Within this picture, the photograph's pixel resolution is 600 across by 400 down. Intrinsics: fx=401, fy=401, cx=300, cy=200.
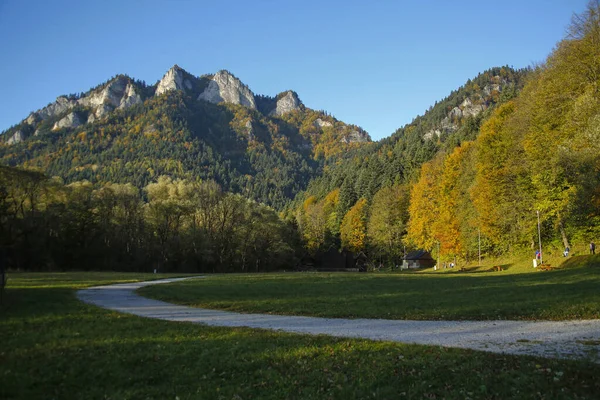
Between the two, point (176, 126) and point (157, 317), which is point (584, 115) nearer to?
point (157, 317)

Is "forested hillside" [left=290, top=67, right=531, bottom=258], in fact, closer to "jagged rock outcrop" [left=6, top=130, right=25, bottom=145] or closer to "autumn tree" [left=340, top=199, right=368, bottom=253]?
"autumn tree" [left=340, top=199, right=368, bottom=253]

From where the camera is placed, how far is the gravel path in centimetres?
891

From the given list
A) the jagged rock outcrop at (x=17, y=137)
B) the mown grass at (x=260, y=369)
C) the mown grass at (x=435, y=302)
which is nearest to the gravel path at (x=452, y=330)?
the mown grass at (x=260, y=369)

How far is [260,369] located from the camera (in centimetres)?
789

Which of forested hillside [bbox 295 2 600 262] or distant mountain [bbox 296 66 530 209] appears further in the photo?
distant mountain [bbox 296 66 530 209]

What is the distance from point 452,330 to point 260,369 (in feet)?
19.6

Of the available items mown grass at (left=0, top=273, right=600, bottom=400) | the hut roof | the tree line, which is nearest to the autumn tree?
the hut roof

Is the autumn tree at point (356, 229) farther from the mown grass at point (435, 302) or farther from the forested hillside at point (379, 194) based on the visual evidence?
the mown grass at point (435, 302)

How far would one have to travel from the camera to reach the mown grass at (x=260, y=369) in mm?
6676

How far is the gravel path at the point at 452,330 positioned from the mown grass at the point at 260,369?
3.28 ft

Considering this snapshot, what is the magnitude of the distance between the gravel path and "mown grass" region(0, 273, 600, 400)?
1.00 meters

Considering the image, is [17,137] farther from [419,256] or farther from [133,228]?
[419,256]

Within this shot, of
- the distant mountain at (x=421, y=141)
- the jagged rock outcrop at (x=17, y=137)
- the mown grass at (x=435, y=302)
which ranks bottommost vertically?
the mown grass at (x=435, y=302)

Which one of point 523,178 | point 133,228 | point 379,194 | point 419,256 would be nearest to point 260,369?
point 523,178
